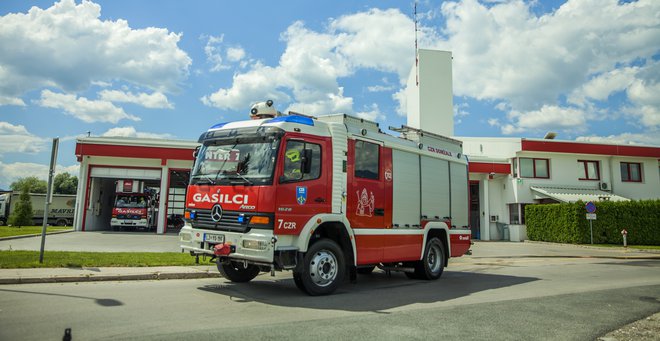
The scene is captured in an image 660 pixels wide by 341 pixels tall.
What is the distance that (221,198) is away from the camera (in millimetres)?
7746

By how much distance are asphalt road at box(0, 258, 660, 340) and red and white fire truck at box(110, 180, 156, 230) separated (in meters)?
21.1

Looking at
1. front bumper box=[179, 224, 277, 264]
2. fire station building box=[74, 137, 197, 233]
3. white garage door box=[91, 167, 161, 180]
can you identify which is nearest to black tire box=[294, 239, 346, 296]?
front bumper box=[179, 224, 277, 264]

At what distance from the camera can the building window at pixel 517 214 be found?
30663mm

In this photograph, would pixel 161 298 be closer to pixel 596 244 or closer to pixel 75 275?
pixel 75 275

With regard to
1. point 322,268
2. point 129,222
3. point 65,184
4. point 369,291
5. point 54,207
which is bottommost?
point 369,291

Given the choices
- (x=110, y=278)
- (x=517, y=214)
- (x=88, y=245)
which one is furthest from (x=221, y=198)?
(x=517, y=214)

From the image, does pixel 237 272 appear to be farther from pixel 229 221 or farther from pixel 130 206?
pixel 130 206

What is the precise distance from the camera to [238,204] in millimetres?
7504

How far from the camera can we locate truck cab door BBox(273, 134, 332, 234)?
7.37 m

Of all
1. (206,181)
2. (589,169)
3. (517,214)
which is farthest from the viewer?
(589,169)

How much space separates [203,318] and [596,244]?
1049 inches

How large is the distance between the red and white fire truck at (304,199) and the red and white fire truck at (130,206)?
22.0m

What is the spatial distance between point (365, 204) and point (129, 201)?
24078 millimetres

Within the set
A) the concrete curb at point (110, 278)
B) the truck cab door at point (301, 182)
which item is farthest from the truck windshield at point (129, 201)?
the truck cab door at point (301, 182)
